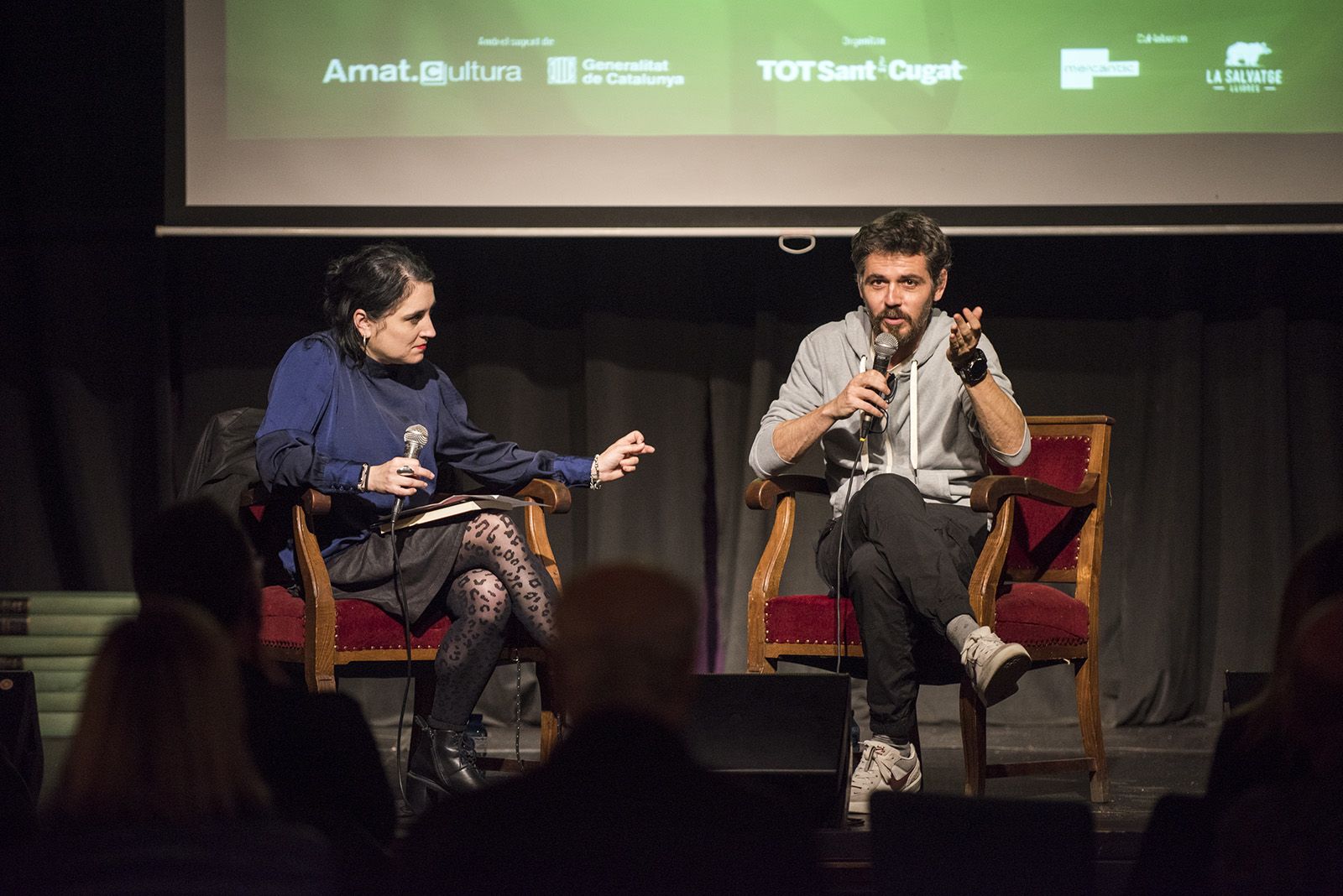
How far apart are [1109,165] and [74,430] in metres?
3.09

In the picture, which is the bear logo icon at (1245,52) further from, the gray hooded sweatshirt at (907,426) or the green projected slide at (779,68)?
the gray hooded sweatshirt at (907,426)

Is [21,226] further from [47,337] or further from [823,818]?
[823,818]

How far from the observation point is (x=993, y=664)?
2.66m


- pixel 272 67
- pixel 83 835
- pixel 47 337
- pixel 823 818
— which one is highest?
pixel 272 67

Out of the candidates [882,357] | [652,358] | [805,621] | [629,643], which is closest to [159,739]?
[629,643]

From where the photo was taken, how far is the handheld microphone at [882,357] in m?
3.06

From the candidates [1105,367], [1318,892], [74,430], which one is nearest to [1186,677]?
[1105,367]

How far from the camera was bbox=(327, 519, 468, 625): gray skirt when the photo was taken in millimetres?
3051

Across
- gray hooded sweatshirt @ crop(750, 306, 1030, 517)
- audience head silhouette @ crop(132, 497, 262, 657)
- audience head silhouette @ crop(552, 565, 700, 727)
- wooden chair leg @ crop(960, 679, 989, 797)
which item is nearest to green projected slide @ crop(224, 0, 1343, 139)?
gray hooded sweatshirt @ crop(750, 306, 1030, 517)

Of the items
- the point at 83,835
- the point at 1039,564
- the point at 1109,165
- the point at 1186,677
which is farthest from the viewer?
the point at 1186,677

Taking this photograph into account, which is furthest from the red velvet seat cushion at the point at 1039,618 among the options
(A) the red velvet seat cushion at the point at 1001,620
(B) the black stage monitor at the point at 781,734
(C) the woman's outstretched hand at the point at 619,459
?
(C) the woman's outstretched hand at the point at 619,459

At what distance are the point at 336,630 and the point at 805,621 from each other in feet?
3.26

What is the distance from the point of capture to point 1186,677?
421cm

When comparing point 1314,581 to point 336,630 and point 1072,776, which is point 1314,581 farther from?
point 1072,776
